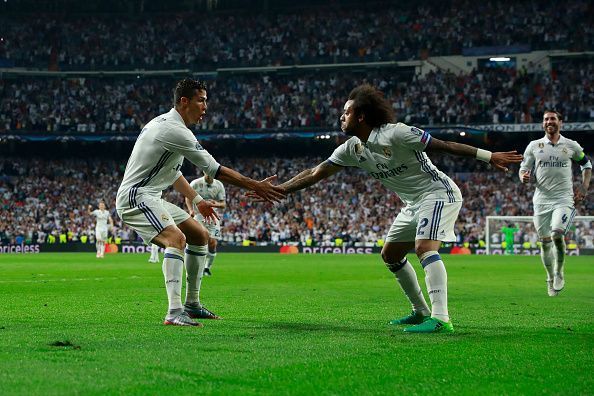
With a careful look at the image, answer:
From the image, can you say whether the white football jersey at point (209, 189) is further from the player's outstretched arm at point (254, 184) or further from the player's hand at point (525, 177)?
the player's outstretched arm at point (254, 184)

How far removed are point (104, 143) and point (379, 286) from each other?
47.7m

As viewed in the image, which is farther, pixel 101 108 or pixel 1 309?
pixel 101 108

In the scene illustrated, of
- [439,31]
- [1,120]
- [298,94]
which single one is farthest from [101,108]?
[439,31]

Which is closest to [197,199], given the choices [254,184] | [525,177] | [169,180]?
[169,180]

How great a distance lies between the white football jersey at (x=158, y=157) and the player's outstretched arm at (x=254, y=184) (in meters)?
0.11

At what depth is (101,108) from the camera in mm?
61312

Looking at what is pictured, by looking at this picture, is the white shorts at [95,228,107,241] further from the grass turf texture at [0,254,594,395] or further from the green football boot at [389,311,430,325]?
the green football boot at [389,311,430,325]

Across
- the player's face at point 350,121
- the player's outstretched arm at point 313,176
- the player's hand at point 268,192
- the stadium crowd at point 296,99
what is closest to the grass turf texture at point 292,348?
the player's hand at point 268,192

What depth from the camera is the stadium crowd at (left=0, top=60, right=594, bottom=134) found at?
53.6 meters

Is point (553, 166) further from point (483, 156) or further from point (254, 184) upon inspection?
point (254, 184)

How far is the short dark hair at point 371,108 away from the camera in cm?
911

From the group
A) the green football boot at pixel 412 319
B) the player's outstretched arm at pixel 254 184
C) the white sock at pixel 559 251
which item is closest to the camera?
the player's outstretched arm at pixel 254 184

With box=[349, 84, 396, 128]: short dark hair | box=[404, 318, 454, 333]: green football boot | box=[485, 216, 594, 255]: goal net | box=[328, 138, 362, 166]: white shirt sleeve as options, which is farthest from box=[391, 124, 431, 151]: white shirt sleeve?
box=[485, 216, 594, 255]: goal net

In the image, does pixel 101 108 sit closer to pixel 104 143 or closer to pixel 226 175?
pixel 104 143
